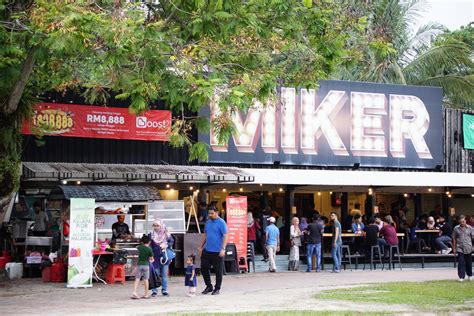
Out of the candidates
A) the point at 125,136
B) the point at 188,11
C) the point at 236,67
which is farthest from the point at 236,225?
the point at 188,11

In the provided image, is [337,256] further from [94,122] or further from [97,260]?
[94,122]

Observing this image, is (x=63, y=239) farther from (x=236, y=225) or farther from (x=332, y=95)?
(x=332, y=95)

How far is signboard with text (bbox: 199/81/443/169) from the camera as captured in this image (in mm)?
25875

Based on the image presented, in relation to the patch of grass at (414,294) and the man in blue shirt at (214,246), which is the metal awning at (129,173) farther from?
the patch of grass at (414,294)

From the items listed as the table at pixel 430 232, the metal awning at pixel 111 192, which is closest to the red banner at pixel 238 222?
the metal awning at pixel 111 192

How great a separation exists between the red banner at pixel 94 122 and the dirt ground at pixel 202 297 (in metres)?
4.42

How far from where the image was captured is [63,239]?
20.8m


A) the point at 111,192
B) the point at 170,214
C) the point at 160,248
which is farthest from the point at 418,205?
the point at 160,248

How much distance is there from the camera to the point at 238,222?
23688 millimetres

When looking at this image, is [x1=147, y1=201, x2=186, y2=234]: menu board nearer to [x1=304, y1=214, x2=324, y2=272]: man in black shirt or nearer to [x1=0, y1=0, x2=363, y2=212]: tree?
[x1=304, y1=214, x2=324, y2=272]: man in black shirt

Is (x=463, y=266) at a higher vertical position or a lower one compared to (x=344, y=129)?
lower

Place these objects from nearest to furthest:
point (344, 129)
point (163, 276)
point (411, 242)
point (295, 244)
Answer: point (163, 276) → point (295, 244) → point (344, 129) → point (411, 242)

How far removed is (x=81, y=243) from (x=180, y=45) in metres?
6.33

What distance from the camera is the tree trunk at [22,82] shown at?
617 inches
